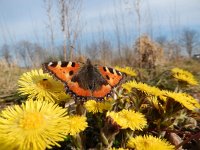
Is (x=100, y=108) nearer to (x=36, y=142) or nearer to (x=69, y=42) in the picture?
(x=36, y=142)

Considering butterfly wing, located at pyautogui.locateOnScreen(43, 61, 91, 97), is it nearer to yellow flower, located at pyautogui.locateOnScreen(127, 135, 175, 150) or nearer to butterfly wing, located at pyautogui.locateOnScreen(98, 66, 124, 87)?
butterfly wing, located at pyautogui.locateOnScreen(98, 66, 124, 87)

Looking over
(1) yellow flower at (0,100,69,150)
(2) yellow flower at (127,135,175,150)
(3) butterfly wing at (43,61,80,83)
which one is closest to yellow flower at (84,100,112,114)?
(3) butterfly wing at (43,61,80,83)

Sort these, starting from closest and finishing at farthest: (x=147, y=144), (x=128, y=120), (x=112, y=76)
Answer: (x=147, y=144), (x=128, y=120), (x=112, y=76)

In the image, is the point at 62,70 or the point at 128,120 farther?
the point at 62,70

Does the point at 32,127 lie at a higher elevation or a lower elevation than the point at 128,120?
higher

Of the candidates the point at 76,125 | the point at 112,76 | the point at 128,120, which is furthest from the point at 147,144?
the point at 112,76

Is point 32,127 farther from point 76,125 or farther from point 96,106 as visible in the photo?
point 96,106

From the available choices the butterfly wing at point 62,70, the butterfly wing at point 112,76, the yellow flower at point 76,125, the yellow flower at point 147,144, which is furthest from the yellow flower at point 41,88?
the yellow flower at point 147,144

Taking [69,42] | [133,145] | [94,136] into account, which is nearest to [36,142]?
[133,145]
